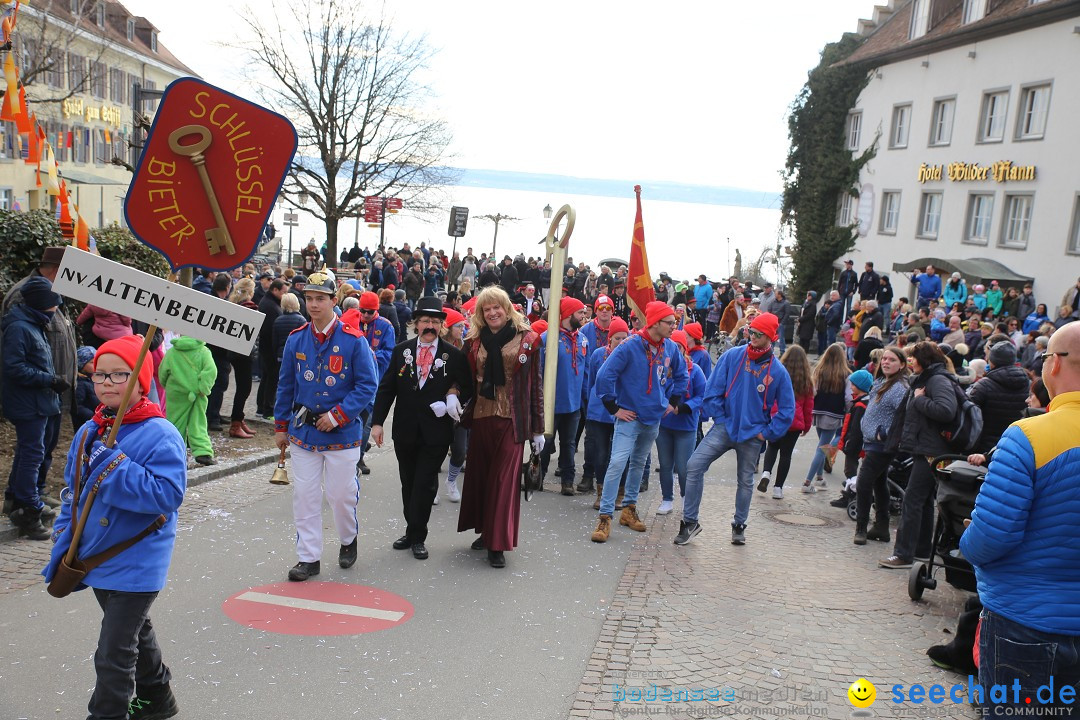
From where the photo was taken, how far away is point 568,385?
9750 mm

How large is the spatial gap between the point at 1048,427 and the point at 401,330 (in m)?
12.2

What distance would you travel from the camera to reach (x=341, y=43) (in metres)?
34.8

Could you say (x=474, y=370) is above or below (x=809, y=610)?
above

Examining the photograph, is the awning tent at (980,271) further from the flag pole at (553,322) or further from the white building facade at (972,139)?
the flag pole at (553,322)

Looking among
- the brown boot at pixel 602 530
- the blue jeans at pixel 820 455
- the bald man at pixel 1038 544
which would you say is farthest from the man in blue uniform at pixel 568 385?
the bald man at pixel 1038 544

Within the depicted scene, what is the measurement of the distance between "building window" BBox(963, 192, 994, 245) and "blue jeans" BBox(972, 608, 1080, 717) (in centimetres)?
2868

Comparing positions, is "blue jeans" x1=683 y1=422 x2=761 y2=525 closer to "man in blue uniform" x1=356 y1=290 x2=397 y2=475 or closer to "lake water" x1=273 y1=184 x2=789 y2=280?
"man in blue uniform" x1=356 y1=290 x2=397 y2=475

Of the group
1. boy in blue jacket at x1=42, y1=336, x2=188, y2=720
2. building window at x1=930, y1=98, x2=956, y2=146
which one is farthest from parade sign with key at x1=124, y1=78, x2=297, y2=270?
building window at x1=930, y1=98, x2=956, y2=146

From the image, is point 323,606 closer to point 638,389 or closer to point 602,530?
point 602,530

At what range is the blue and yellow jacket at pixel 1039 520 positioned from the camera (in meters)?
3.16

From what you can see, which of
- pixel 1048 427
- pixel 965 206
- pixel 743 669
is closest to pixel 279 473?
pixel 743 669

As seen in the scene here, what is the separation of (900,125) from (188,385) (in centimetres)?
3153

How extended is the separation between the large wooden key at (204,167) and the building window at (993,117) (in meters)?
29.4

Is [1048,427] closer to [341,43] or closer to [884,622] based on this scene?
[884,622]
